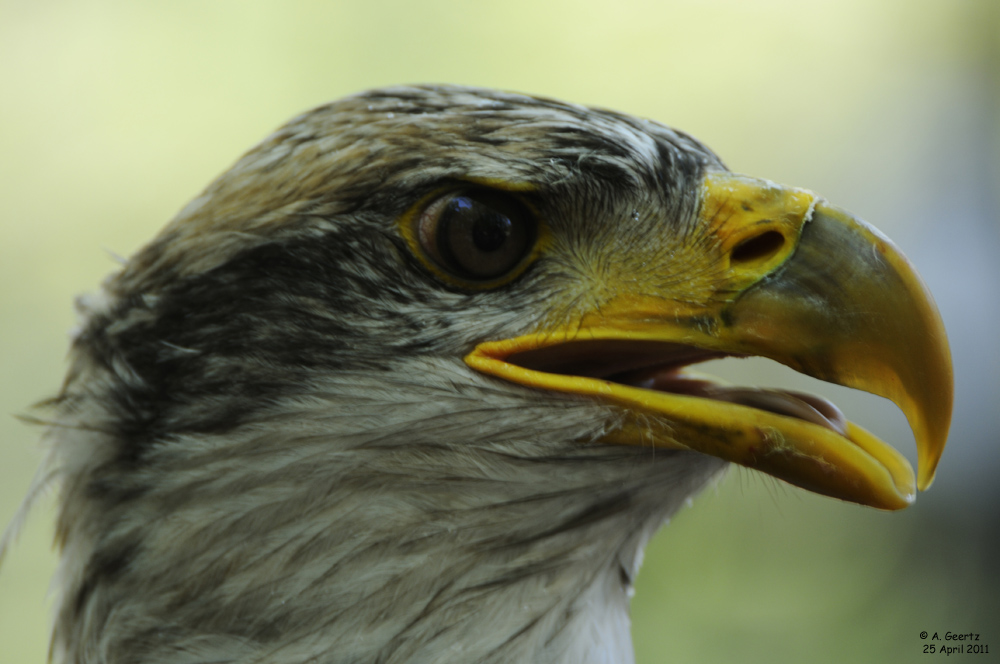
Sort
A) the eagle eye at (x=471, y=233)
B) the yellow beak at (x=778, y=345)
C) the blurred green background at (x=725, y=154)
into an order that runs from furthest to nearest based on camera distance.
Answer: the blurred green background at (x=725, y=154)
the eagle eye at (x=471, y=233)
the yellow beak at (x=778, y=345)

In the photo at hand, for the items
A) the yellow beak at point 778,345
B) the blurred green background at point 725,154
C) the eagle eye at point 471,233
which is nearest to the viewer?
the yellow beak at point 778,345

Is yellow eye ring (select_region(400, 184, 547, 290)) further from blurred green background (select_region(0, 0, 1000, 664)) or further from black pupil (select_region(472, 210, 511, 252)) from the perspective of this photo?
blurred green background (select_region(0, 0, 1000, 664))

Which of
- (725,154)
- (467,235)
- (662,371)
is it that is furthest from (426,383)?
→ (725,154)

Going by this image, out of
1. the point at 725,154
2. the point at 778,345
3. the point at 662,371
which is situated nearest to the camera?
the point at 778,345

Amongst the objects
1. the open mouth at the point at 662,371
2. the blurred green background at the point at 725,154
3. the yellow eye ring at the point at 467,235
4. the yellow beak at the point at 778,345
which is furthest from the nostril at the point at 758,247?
the blurred green background at the point at 725,154

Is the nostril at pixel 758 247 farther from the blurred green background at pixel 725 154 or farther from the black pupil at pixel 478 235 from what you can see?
the blurred green background at pixel 725 154

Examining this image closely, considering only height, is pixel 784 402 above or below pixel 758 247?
below

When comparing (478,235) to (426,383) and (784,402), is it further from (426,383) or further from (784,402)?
(784,402)
